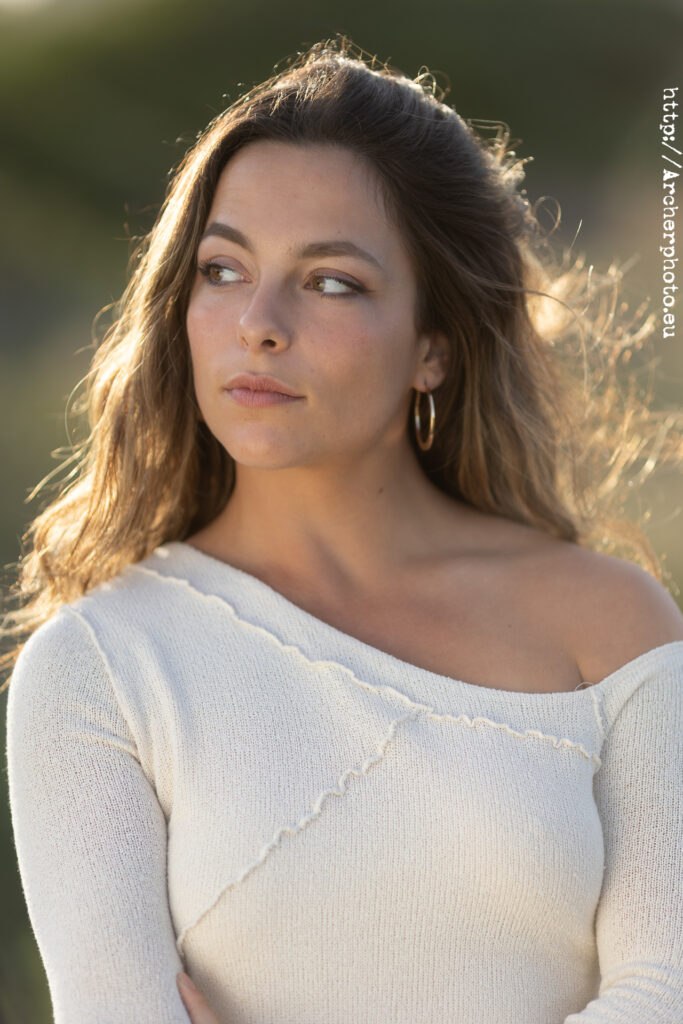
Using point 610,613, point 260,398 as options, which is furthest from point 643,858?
point 260,398

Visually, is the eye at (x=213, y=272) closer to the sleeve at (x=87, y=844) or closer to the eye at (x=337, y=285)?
the eye at (x=337, y=285)

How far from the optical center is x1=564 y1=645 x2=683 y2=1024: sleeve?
1.78m

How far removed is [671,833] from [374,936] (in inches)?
19.8

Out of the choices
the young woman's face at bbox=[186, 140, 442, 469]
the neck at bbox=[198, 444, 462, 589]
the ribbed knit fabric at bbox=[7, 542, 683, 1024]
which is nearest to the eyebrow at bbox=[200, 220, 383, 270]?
the young woman's face at bbox=[186, 140, 442, 469]

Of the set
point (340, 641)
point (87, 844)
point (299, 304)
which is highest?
point (299, 304)

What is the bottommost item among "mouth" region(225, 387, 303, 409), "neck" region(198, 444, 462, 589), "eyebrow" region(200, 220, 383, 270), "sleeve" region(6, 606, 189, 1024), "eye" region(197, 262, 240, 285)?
"sleeve" region(6, 606, 189, 1024)

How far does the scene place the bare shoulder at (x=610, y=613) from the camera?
81.7 inches

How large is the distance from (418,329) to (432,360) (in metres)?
0.10

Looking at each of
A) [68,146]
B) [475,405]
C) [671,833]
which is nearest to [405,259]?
[475,405]

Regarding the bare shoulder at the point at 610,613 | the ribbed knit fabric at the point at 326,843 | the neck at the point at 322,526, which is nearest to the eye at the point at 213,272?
the neck at the point at 322,526

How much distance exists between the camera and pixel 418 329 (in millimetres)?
2248

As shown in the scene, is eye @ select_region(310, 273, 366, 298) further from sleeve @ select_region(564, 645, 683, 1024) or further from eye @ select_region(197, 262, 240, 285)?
sleeve @ select_region(564, 645, 683, 1024)

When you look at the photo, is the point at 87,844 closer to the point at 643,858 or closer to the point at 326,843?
the point at 326,843

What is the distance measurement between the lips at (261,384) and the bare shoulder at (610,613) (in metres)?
0.63
